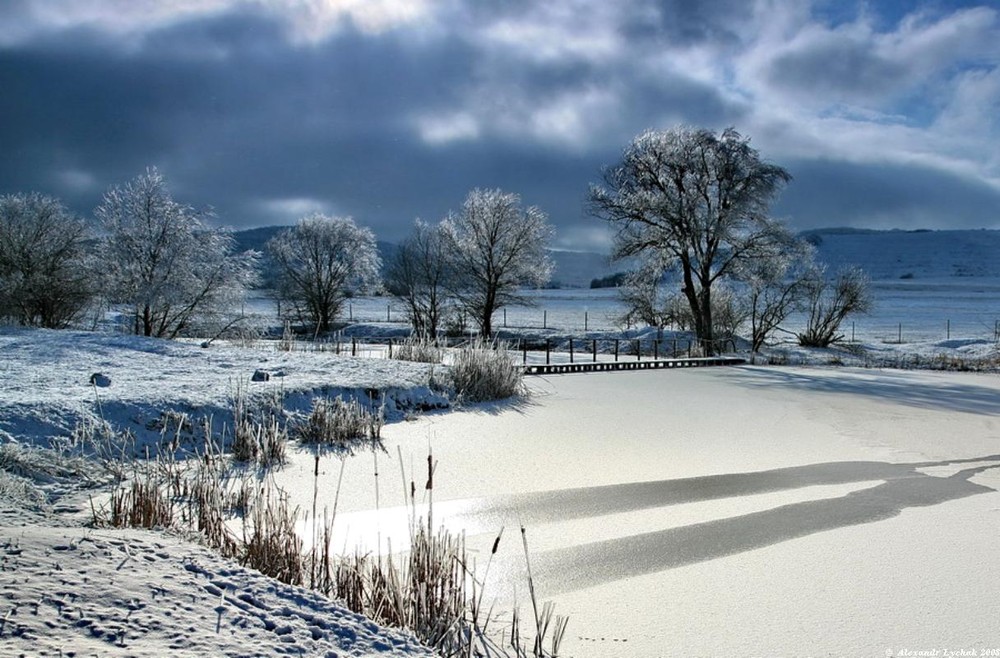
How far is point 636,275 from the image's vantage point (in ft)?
72.8

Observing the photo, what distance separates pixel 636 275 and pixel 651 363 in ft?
26.3

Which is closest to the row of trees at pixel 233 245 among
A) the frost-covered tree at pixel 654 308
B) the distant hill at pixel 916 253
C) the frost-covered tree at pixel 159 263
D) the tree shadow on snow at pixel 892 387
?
the frost-covered tree at pixel 159 263

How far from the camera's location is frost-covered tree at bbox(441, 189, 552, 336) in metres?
27.8

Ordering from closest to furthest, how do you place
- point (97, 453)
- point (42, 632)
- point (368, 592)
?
point (42, 632)
point (368, 592)
point (97, 453)

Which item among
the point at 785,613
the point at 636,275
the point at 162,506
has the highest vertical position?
the point at 636,275

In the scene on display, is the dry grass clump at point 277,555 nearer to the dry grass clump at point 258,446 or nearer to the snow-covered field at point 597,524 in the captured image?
the snow-covered field at point 597,524

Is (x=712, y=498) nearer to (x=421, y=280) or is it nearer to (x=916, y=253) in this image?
(x=421, y=280)

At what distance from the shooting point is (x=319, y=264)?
3678 cm

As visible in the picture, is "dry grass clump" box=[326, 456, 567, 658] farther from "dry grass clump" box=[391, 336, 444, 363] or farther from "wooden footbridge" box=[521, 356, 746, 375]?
"wooden footbridge" box=[521, 356, 746, 375]

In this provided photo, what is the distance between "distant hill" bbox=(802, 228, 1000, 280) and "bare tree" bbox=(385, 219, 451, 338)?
52.9 m

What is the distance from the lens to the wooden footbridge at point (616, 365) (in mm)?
12203

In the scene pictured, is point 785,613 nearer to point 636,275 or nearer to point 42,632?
point 42,632

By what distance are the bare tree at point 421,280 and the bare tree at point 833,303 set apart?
54.6 ft

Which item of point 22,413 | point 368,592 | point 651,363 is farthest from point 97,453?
point 651,363
